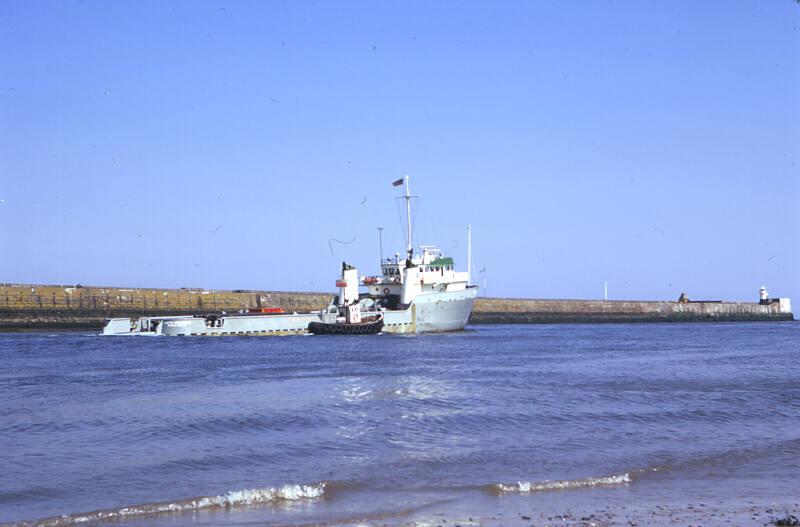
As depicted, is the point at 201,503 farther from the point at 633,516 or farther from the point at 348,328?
the point at 348,328

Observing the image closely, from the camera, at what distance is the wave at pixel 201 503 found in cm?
920

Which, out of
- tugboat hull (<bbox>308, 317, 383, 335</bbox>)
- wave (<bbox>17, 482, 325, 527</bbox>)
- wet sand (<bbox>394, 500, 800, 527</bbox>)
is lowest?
wet sand (<bbox>394, 500, 800, 527</bbox>)

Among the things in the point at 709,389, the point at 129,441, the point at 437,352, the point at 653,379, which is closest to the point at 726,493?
the point at 129,441

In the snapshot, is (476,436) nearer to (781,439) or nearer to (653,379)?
(781,439)

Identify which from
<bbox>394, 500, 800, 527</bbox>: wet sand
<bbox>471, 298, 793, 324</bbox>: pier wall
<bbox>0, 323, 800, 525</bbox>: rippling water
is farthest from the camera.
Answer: <bbox>471, 298, 793, 324</bbox>: pier wall

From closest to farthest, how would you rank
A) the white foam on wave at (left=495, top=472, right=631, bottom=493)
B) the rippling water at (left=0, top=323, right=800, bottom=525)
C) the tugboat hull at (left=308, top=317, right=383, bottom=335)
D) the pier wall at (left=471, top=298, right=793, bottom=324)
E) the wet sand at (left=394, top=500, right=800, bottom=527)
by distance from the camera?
1. the wet sand at (left=394, top=500, right=800, bottom=527)
2. the rippling water at (left=0, top=323, right=800, bottom=525)
3. the white foam on wave at (left=495, top=472, right=631, bottom=493)
4. the tugboat hull at (left=308, top=317, right=383, bottom=335)
5. the pier wall at (left=471, top=298, right=793, bottom=324)

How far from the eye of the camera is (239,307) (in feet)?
211

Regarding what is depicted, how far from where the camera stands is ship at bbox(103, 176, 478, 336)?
148 ft

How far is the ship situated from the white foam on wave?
34.1 metres

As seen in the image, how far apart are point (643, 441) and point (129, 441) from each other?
776 centimetres

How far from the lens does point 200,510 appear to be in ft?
31.9

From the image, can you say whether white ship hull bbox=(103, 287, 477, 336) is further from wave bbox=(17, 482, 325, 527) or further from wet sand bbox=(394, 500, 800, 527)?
wet sand bbox=(394, 500, 800, 527)

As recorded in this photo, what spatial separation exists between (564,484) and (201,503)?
420 centimetres

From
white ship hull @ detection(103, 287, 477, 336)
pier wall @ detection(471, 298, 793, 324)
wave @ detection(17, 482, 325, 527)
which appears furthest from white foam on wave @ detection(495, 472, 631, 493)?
pier wall @ detection(471, 298, 793, 324)
